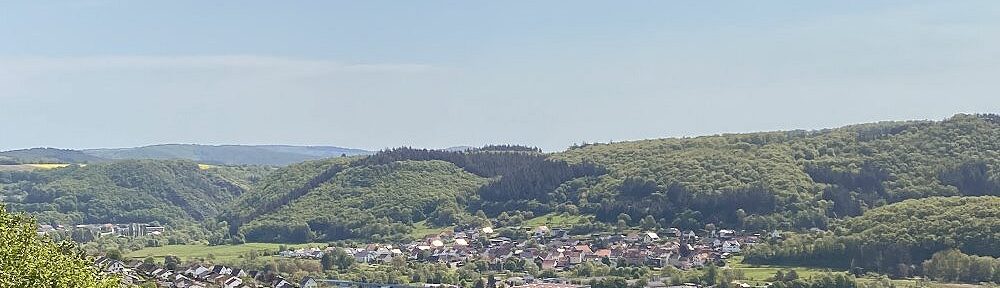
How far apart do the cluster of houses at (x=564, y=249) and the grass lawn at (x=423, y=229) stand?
6.28 meters

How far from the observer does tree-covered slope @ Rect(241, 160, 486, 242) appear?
480 feet

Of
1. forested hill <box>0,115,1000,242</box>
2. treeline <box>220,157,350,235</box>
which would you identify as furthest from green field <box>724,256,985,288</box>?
treeline <box>220,157,350,235</box>

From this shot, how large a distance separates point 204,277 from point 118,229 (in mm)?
90716

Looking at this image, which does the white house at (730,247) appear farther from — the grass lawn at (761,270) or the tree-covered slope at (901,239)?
the grass lawn at (761,270)

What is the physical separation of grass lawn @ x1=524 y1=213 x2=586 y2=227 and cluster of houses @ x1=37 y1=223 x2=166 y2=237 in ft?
159

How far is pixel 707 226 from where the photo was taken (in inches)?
5017

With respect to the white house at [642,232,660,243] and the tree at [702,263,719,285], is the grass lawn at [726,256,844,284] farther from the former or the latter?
the white house at [642,232,660,243]

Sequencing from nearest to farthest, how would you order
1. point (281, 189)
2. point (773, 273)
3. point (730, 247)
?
point (773, 273) → point (730, 247) → point (281, 189)

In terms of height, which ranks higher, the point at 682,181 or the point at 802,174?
the point at 802,174

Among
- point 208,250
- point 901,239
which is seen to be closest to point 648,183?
point 901,239

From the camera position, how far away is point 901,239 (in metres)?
99.4

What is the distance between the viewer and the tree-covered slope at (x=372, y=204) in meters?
146

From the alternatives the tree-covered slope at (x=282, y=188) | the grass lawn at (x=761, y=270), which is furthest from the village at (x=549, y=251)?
the tree-covered slope at (x=282, y=188)

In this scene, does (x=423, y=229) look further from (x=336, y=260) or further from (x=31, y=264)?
(x=31, y=264)
